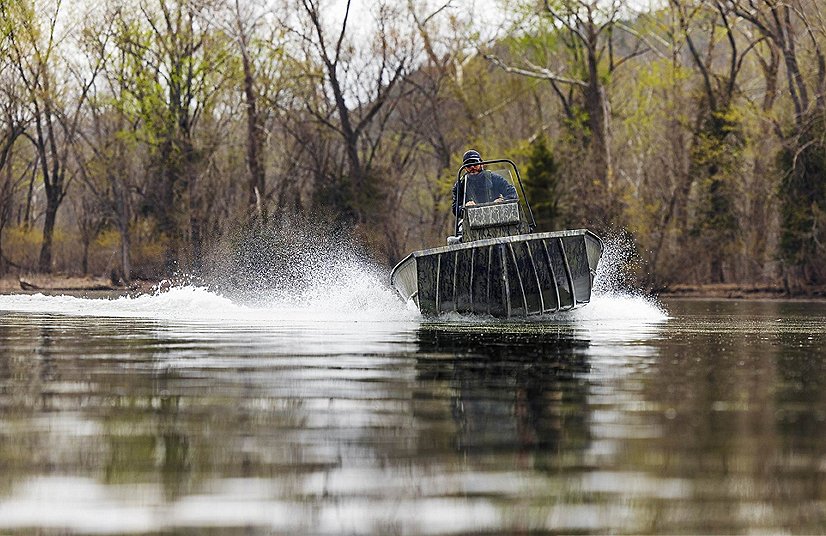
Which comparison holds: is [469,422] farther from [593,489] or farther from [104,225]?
[104,225]

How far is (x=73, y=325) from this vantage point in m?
20.9

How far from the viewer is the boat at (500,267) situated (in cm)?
2269

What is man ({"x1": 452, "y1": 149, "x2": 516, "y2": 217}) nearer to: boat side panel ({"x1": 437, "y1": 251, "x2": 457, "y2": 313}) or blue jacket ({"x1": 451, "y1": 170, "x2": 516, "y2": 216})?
blue jacket ({"x1": 451, "y1": 170, "x2": 516, "y2": 216})

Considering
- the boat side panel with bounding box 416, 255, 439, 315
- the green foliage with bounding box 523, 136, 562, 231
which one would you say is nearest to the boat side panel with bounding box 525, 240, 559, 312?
the boat side panel with bounding box 416, 255, 439, 315

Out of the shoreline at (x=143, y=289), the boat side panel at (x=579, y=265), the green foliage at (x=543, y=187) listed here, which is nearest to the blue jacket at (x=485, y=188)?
the boat side panel at (x=579, y=265)

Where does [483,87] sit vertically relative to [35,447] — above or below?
above

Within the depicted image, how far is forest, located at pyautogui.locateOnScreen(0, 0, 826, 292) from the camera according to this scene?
2016 inches

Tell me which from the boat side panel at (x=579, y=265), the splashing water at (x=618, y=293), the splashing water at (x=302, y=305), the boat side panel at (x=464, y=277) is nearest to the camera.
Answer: the boat side panel at (x=464, y=277)

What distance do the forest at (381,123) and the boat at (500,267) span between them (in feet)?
84.7

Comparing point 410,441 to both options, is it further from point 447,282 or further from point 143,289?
point 143,289

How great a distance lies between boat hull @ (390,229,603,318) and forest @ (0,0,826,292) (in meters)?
25.8

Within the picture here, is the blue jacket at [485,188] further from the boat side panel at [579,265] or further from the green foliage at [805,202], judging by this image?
the green foliage at [805,202]

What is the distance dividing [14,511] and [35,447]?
180 centimetres

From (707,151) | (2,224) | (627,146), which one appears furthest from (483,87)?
(2,224)
